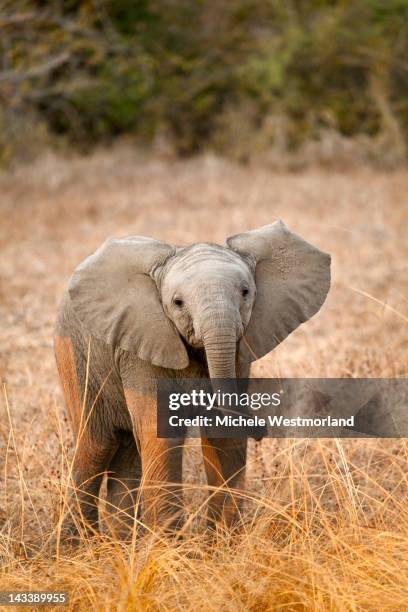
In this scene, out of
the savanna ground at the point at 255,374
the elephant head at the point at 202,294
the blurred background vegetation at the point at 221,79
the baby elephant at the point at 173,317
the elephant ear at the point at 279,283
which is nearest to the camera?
the savanna ground at the point at 255,374

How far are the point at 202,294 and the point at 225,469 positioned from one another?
0.83 m

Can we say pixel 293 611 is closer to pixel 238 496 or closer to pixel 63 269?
pixel 238 496

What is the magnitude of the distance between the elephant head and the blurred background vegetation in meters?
12.1

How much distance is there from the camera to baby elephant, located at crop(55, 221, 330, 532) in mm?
3389

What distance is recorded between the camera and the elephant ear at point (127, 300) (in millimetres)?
3482

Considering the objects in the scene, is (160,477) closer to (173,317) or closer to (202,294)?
(173,317)

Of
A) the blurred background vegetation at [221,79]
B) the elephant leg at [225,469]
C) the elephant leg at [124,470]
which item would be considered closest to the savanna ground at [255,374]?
the elephant leg at [225,469]

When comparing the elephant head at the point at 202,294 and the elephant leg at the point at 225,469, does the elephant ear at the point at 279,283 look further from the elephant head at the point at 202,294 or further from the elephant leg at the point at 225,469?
the elephant leg at the point at 225,469

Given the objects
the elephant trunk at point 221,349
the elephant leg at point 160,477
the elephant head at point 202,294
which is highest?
the elephant head at point 202,294

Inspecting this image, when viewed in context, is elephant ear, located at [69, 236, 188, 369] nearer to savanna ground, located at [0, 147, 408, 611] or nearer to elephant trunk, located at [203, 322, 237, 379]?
elephant trunk, located at [203, 322, 237, 379]

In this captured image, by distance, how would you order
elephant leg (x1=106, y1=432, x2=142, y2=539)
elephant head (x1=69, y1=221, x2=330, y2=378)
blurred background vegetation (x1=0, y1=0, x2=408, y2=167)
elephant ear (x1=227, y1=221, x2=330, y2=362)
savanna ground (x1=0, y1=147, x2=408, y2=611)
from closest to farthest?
savanna ground (x1=0, y1=147, x2=408, y2=611)
elephant head (x1=69, y1=221, x2=330, y2=378)
elephant ear (x1=227, y1=221, x2=330, y2=362)
elephant leg (x1=106, y1=432, x2=142, y2=539)
blurred background vegetation (x1=0, y1=0, x2=408, y2=167)

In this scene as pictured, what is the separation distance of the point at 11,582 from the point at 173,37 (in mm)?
18962

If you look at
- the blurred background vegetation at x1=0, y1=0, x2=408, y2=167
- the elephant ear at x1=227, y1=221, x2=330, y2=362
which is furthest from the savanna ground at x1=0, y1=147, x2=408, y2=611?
the blurred background vegetation at x1=0, y1=0, x2=408, y2=167

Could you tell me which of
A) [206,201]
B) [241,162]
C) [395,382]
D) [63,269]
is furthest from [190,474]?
[241,162]
